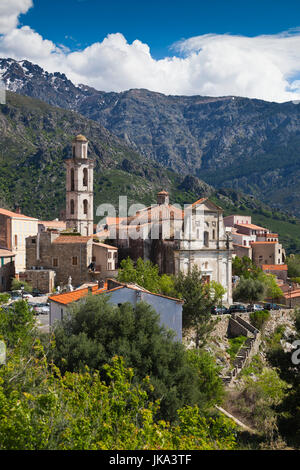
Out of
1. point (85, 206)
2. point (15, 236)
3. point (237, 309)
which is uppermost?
point (85, 206)

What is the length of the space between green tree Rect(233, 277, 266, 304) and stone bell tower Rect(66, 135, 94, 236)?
69.6 ft

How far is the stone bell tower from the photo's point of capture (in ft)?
180

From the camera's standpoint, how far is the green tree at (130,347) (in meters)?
16.2

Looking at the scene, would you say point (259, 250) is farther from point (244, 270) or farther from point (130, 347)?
point (130, 347)

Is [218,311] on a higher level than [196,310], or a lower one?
lower

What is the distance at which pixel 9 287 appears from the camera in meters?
42.1

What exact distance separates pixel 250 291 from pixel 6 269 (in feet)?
72.3

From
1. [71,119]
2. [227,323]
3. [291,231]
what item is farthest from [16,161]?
[227,323]

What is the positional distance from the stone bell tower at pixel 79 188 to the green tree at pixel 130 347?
120 ft

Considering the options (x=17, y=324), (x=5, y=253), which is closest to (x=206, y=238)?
(x=5, y=253)

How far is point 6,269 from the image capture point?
41781mm

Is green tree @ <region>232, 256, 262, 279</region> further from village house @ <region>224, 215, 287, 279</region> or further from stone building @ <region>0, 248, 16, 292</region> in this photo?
stone building @ <region>0, 248, 16, 292</region>

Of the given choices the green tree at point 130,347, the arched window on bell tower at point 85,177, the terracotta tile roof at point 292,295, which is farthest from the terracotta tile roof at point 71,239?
the green tree at point 130,347
